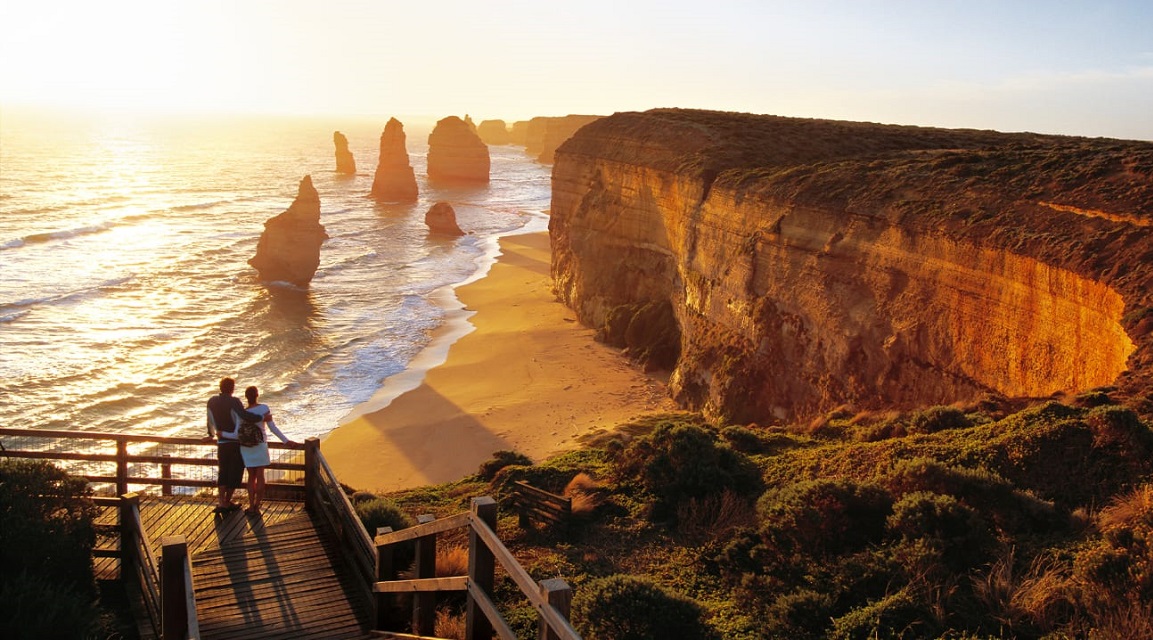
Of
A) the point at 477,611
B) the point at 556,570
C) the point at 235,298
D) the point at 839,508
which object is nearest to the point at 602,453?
the point at 556,570

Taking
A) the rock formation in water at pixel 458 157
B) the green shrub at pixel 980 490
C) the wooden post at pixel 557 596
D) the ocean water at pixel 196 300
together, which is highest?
the rock formation in water at pixel 458 157

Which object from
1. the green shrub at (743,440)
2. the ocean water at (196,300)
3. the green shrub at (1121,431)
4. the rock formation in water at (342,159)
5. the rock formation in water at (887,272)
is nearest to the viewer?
the green shrub at (1121,431)

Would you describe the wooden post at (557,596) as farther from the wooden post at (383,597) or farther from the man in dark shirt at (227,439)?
the man in dark shirt at (227,439)

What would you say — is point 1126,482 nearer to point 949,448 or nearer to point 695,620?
point 949,448

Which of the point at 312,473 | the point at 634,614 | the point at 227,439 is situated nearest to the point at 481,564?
the point at 634,614

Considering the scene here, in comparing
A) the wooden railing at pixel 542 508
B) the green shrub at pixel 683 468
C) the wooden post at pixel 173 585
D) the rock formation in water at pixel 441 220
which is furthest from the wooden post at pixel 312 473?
Result: the rock formation in water at pixel 441 220

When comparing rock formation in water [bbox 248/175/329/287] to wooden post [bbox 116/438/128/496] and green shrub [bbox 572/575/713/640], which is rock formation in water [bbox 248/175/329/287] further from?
green shrub [bbox 572/575/713/640]

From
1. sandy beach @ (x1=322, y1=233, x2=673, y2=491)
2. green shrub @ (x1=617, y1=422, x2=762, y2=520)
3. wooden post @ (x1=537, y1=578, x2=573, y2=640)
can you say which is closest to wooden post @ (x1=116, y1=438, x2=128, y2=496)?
wooden post @ (x1=537, y1=578, x2=573, y2=640)
